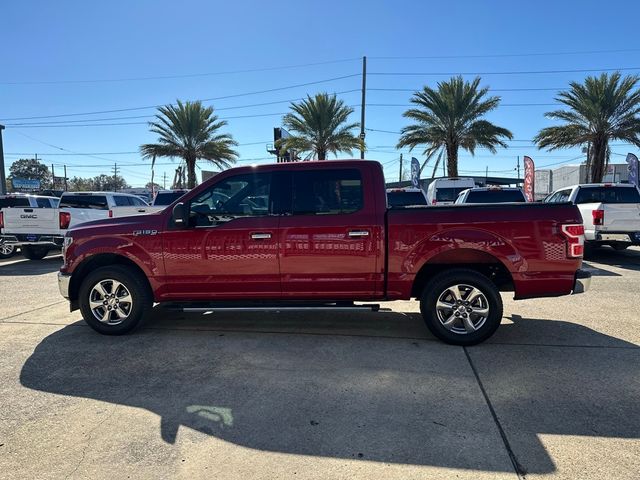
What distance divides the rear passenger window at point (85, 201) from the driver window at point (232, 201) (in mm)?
9727

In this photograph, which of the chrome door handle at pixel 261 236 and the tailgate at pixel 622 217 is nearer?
the chrome door handle at pixel 261 236

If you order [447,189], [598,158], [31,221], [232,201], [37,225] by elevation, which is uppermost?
[598,158]

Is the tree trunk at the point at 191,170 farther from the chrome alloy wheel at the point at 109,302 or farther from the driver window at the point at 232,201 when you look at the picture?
the driver window at the point at 232,201

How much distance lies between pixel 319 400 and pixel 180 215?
2.55 metres

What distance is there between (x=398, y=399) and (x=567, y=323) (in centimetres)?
330

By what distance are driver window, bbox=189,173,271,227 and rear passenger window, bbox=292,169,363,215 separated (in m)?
0.36

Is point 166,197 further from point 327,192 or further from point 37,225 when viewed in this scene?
point 327,192

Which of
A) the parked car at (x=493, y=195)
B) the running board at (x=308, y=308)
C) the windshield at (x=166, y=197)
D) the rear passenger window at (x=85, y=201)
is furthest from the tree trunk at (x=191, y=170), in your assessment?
the running board at (x=308, y=308)

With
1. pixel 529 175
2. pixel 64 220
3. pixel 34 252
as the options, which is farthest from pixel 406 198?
pixel 529 175

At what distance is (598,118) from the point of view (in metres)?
21.2

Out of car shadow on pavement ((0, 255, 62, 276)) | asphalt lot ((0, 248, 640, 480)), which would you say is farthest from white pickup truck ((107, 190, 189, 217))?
asphalt lot ((0, 248, 640, 480))

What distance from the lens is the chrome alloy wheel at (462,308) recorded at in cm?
473

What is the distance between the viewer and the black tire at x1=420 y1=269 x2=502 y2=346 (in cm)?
467

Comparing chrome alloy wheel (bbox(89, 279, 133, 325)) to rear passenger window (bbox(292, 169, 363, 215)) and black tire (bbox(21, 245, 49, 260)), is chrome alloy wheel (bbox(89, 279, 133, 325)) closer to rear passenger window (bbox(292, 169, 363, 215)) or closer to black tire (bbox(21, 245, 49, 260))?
rear passenger window (bbox(292, 169, 363, 215))
